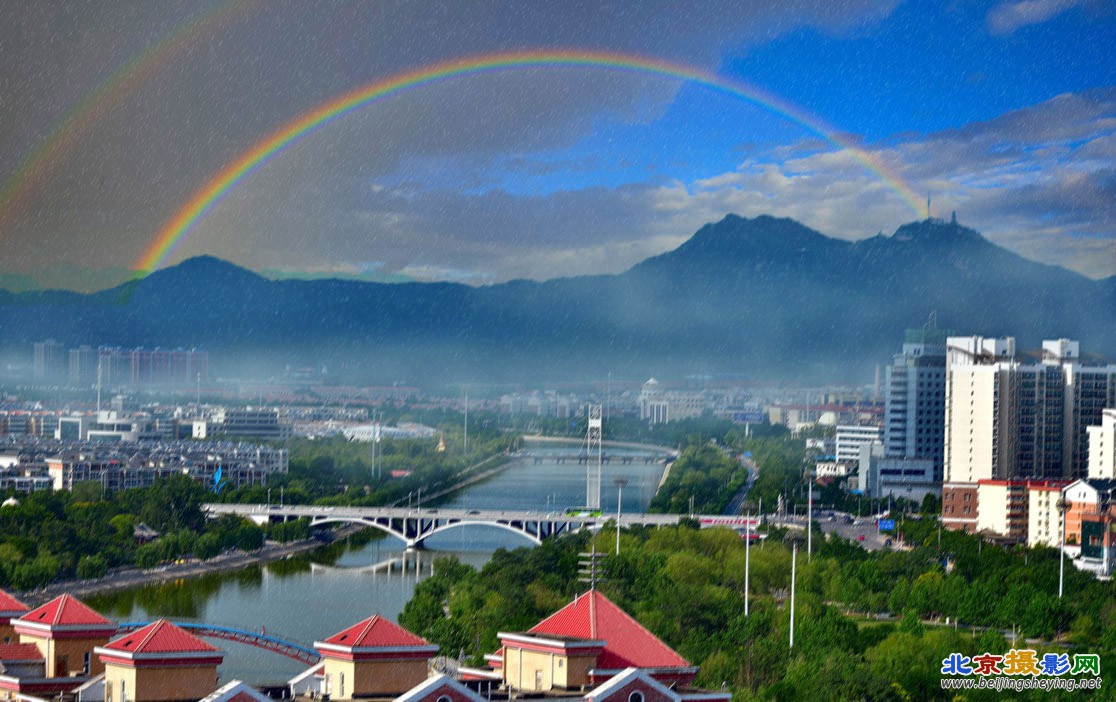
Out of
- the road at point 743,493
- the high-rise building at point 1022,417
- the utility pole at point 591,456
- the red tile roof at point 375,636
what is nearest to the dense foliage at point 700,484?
the road at point 743,493

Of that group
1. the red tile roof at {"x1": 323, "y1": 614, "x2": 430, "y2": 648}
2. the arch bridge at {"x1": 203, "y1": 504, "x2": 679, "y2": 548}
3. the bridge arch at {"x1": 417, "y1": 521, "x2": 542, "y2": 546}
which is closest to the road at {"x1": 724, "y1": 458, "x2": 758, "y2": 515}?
the arch bridge at {"x1": 203, "y1": 504, "x2": 679, "y2": 548}

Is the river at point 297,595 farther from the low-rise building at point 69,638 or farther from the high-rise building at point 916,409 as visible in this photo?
the high-rise building at point 916,409

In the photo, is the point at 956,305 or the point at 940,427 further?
the point at 956,305

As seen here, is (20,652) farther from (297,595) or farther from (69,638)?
(297,595)

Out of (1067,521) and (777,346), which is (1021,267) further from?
(1067,521)

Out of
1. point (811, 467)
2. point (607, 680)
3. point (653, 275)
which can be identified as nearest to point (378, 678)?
point (607, 680)

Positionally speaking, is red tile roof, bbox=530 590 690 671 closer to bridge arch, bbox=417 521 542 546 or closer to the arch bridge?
the arch bridge
